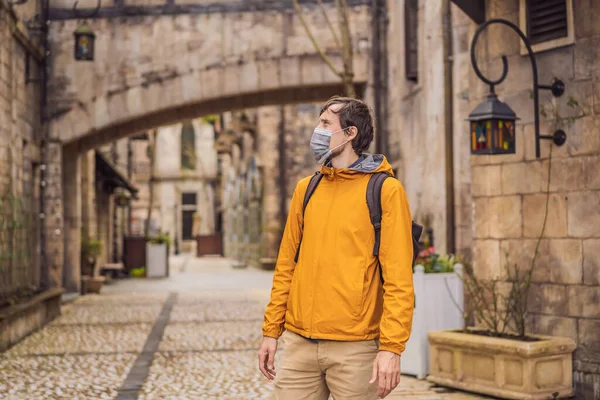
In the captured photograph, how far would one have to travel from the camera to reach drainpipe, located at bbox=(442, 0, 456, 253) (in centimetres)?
1147

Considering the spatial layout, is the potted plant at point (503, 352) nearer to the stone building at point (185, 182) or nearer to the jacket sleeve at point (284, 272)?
the jacket sleeve at point (284, 272)

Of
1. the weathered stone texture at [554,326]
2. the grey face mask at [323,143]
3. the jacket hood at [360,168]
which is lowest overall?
the weathered stone texture at [554,326]

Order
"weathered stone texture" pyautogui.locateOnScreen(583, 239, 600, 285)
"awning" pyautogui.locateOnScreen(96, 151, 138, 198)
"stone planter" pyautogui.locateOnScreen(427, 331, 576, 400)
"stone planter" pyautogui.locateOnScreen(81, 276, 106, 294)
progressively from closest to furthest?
"stone planter" pyautogui.locateOnScreen(427, 331, 576, 400), "weathered stone texture" pyautogui.locateOnScreen(583, 239, 600, 285), "stone planter" pyautogui.locateOnScreen(81, 276, 106, 294), "awning" pyautogui.locateOnScreen(96, 151, 138, 198)

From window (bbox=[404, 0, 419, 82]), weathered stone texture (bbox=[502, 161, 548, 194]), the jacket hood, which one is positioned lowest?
the jacket hood

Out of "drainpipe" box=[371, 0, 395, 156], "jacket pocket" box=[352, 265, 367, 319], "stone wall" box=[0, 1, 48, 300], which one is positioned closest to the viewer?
"jacket pocket" box=[352, 265, 367, 319]

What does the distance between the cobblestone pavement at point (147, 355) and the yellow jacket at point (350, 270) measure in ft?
11.8

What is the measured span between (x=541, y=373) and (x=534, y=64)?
222 cm

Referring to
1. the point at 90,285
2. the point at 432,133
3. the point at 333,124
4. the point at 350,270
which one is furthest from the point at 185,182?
the point at 350,270

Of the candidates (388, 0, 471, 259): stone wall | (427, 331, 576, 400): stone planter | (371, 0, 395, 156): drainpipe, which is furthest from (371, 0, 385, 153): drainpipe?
(427, 331, 576, 400): stone planter

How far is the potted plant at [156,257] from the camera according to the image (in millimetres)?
24609

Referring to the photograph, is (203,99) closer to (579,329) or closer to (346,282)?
(579,329)

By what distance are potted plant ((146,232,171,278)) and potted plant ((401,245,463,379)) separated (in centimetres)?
1748

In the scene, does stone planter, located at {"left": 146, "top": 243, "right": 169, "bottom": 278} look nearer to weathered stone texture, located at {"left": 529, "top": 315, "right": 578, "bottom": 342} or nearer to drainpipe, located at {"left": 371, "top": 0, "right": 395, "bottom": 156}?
drainpipe, located at {"left": 371, "top": 0, "right": 395, "bottom": 156}

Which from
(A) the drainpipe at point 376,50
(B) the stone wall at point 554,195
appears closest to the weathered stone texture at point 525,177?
(B) the stone wall at point 554,195
